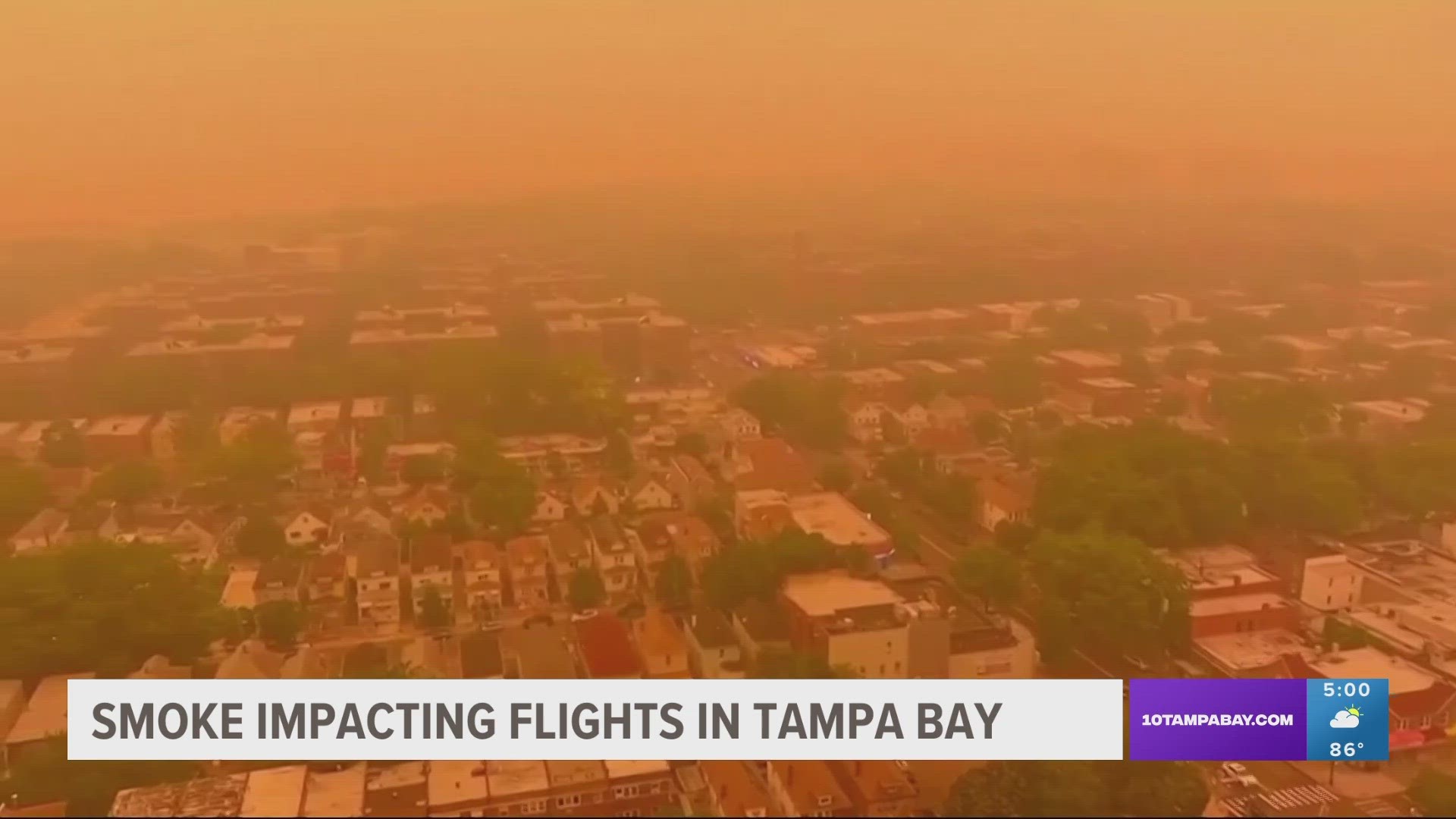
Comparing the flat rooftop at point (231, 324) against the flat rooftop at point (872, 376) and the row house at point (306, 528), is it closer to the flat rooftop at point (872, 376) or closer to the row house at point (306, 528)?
the row house at point (306, 528)

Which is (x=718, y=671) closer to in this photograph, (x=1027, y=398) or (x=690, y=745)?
(x=690, y=745)

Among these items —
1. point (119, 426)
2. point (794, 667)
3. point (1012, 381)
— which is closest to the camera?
point (794, 667)

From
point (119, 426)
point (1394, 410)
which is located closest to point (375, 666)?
point (119, 426)

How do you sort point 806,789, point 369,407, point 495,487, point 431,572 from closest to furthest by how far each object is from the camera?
point 806,789
point 431,572
point 495,487
point 369,407

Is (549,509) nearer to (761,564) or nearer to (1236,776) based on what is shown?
(761,564)

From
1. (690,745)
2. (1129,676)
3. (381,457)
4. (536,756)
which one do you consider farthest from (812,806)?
(381,457)

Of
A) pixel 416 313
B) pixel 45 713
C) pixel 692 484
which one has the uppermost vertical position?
pixel 416 313

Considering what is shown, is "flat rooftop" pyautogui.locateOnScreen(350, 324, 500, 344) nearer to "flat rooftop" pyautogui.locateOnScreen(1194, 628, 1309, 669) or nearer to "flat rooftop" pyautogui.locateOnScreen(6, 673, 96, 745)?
"flat rooftop" pyautogui.locateOnScreen(6, 673, 96, 745)
